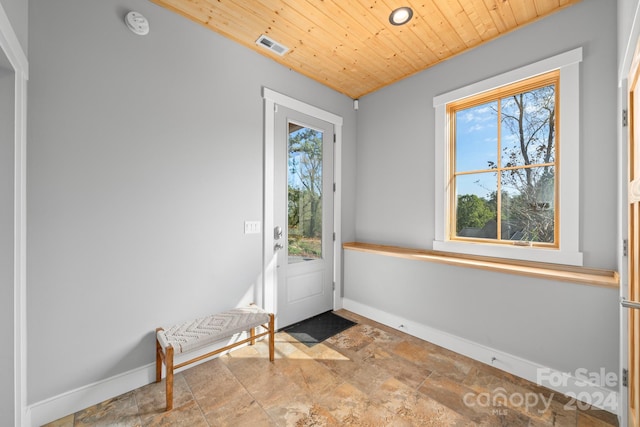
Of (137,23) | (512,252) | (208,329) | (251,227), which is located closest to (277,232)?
(251,227)

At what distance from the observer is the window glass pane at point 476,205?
239cm

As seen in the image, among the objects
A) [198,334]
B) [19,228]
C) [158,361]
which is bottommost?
[158,361]

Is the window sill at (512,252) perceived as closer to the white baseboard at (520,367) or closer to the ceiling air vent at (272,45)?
the white baseboard at (520,367)

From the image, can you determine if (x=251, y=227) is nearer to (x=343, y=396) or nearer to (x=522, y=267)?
(x=343, y=396)

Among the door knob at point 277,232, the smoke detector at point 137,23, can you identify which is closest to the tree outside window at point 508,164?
the door knob at point 277,232

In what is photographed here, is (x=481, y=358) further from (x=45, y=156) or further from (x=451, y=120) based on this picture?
(x=45, y=156)

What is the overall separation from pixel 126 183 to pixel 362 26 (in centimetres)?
215

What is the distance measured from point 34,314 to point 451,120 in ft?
11.5

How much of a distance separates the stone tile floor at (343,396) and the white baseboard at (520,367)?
0.05m

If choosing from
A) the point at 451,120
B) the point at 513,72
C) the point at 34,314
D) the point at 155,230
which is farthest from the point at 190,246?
the point at 513,72

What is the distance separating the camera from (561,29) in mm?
1964

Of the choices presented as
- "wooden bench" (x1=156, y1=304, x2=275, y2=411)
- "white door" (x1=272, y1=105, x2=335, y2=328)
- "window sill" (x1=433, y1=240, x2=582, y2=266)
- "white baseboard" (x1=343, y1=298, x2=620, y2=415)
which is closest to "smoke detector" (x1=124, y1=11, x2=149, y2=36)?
"white door" (x1=272, y1=105, x2=335, y2=328)

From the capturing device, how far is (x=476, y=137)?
2.50 m

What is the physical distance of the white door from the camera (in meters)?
2.68
